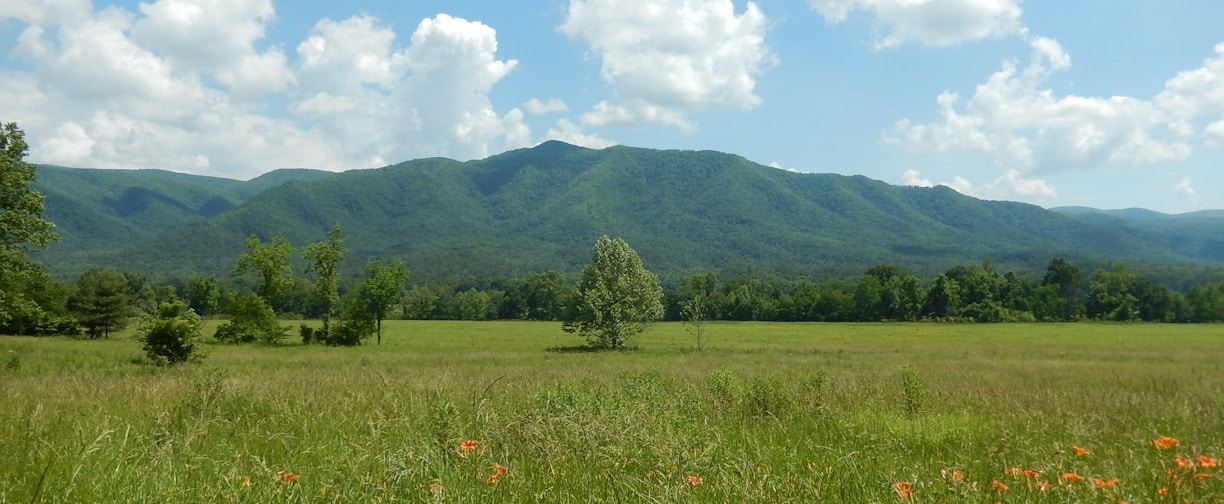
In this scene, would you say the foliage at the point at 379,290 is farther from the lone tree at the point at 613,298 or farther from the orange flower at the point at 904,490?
the orange flower at the point at 904,490

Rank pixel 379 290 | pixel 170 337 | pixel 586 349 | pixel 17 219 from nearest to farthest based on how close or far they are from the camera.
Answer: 1. pixel 170 337
2. pixel 17 219
3. pixel 586 349
4. pixel 379 290

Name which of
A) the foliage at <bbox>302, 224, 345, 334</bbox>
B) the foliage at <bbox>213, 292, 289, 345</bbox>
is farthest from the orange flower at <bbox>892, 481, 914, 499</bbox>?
the foliage at <bbox>213, 292, 289, 345</bbox>

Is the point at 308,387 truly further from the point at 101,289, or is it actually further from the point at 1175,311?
the point at 1175,311

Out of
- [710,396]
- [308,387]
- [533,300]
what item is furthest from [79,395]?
[533,300]

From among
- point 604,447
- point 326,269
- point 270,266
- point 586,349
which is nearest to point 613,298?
point 586,349

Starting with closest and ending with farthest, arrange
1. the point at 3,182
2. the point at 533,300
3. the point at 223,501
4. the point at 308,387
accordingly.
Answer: the point at 223,501, the point at 308,387, the point at 3,182, the point at 533,300

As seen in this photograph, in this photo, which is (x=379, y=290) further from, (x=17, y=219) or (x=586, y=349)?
(x=17, y=219)

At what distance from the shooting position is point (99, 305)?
45.7m

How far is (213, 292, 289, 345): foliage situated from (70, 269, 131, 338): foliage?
11784mm

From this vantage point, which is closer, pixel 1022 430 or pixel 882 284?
pixel 1022 430

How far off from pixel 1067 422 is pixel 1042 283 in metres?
122

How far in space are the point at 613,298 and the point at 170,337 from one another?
2491 centimetres

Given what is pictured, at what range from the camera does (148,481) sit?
Result: 3.61 metres

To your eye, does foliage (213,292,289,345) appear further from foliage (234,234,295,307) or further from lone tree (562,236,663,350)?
lone tree (562,236,663,350)
